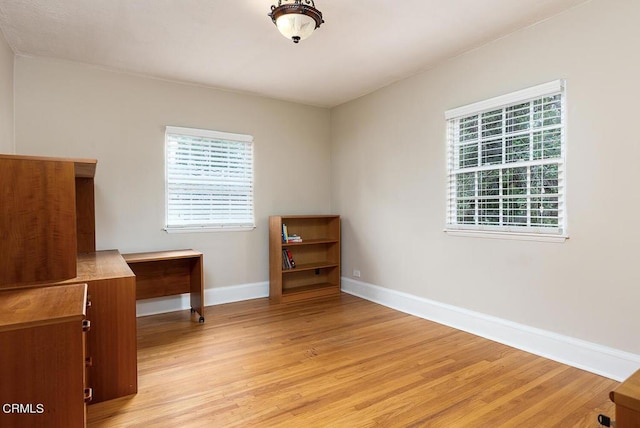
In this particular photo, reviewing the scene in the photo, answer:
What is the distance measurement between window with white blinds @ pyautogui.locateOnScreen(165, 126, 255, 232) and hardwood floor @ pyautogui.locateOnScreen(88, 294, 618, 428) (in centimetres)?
133

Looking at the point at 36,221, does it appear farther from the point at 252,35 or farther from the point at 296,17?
the point at 252,35

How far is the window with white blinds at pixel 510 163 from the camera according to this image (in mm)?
2820

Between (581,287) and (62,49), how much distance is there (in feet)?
16.2

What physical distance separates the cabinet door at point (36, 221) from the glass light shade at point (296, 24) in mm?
1627

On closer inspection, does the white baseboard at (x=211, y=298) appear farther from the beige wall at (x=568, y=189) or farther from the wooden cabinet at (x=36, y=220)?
the wooden cabinet at (x=36, y=220)

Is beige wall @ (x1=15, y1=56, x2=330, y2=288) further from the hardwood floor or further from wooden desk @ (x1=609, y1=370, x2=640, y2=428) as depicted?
wooden desk @ (x1=609, y1=370, x2=640, y2=428)

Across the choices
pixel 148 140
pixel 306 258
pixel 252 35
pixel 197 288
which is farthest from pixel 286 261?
pixel 252 35

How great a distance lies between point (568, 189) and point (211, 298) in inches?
152

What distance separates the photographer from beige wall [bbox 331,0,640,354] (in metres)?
2.46

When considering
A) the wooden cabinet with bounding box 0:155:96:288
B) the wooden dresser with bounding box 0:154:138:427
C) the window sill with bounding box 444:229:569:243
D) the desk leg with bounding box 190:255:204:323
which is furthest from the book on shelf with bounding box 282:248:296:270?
the wooden cabinet with bounding box 0:155:96:288

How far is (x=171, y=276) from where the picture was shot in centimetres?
394

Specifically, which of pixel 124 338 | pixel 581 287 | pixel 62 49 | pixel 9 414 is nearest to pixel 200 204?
pixel 62 49

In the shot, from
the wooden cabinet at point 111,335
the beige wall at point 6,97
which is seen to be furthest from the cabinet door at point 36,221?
the beige wall at point 6,97

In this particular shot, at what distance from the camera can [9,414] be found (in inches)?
53.9
